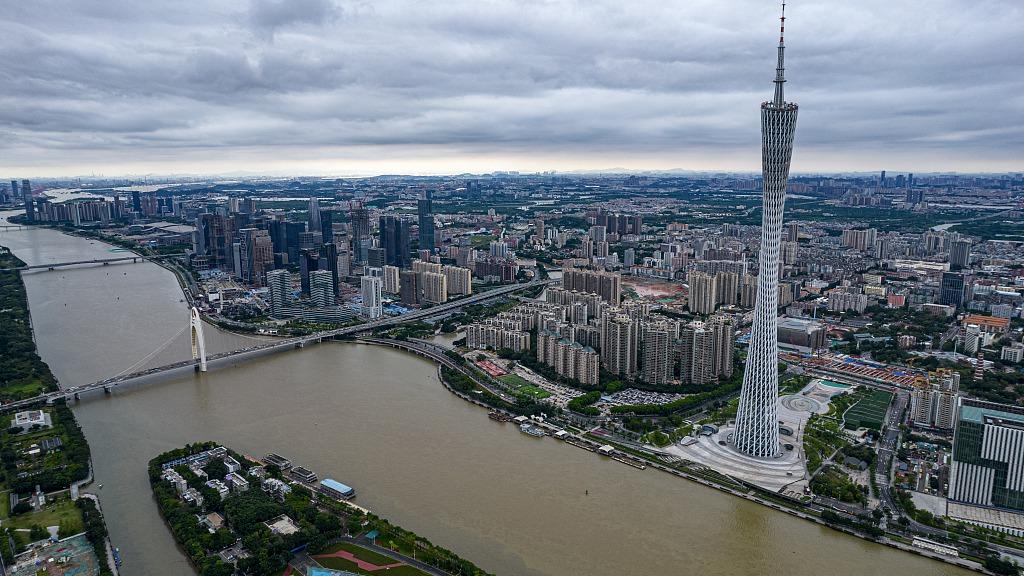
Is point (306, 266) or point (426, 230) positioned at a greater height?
point (426, 230)

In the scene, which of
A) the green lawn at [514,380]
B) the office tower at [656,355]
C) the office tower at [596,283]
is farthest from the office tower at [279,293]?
the office tower at [656,355]

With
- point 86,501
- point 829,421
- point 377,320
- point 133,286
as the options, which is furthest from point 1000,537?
point 133,286

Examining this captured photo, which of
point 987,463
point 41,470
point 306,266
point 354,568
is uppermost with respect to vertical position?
point 306,266

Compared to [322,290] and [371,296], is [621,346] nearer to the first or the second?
[371,296]

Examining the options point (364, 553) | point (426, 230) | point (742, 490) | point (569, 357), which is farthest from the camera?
point (426, 230)

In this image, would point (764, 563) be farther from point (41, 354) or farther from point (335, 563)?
point (41, 354)

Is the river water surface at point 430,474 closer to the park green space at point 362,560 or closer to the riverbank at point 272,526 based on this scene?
the riverbank at point 272,526

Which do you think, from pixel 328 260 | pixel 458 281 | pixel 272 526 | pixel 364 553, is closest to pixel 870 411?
pixel 364 553
